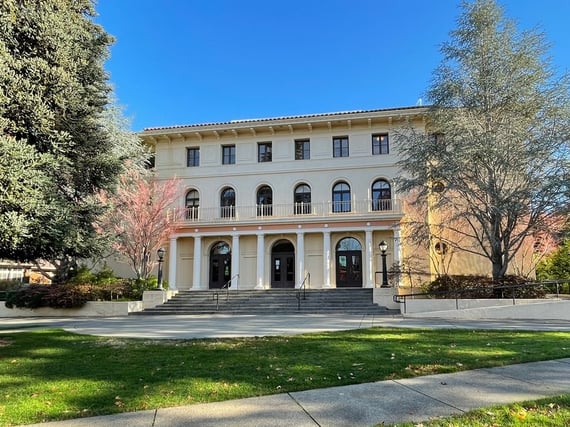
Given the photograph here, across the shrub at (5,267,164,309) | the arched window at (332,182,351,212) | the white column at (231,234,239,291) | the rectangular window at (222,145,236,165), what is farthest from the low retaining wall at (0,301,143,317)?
the arched window at (332,182,351,212)

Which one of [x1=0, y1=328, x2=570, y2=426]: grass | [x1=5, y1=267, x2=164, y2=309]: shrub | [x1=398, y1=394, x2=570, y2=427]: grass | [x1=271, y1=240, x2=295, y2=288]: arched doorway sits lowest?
[x1=0, y1=328, x2=570, y2=426]: grass

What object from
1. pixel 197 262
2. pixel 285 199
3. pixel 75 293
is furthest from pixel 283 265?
pixel 75 293

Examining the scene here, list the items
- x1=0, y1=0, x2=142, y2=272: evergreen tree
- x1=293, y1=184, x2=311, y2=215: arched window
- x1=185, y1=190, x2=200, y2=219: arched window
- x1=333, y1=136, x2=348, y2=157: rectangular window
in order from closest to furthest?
x1=0, y1=0, x2=142, y2=272: evergreen tree, x1=293, y1=184, x2=311, y2=215: arched window, x1=333, y1=136, x2=348, y2=157: rectangular window, x1=185, y1=190, x2=200, y2=219: arched window

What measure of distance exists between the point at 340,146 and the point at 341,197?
A: 310 cm

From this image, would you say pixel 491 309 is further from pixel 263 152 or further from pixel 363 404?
pixel 263 152

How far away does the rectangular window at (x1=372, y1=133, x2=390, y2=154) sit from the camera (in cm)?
2464

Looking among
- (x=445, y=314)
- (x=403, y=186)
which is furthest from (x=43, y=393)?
(x=403, y=186)

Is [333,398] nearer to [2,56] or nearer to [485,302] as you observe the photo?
[2,56]

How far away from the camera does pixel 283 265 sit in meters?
24.9

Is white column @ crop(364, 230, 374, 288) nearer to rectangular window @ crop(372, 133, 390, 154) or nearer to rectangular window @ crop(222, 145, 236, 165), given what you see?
rectangular window @ crop(372, 133, 390, 154)

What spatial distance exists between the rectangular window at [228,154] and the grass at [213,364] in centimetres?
1806

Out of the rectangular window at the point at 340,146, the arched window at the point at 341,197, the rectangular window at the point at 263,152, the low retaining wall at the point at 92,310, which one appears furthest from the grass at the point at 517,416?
the rectangular window at the point at 263,152

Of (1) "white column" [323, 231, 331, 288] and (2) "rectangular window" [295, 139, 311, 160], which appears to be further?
(2) "rectangular window" [295, 139, 311, 160]

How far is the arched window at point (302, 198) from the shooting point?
81.4 ft
